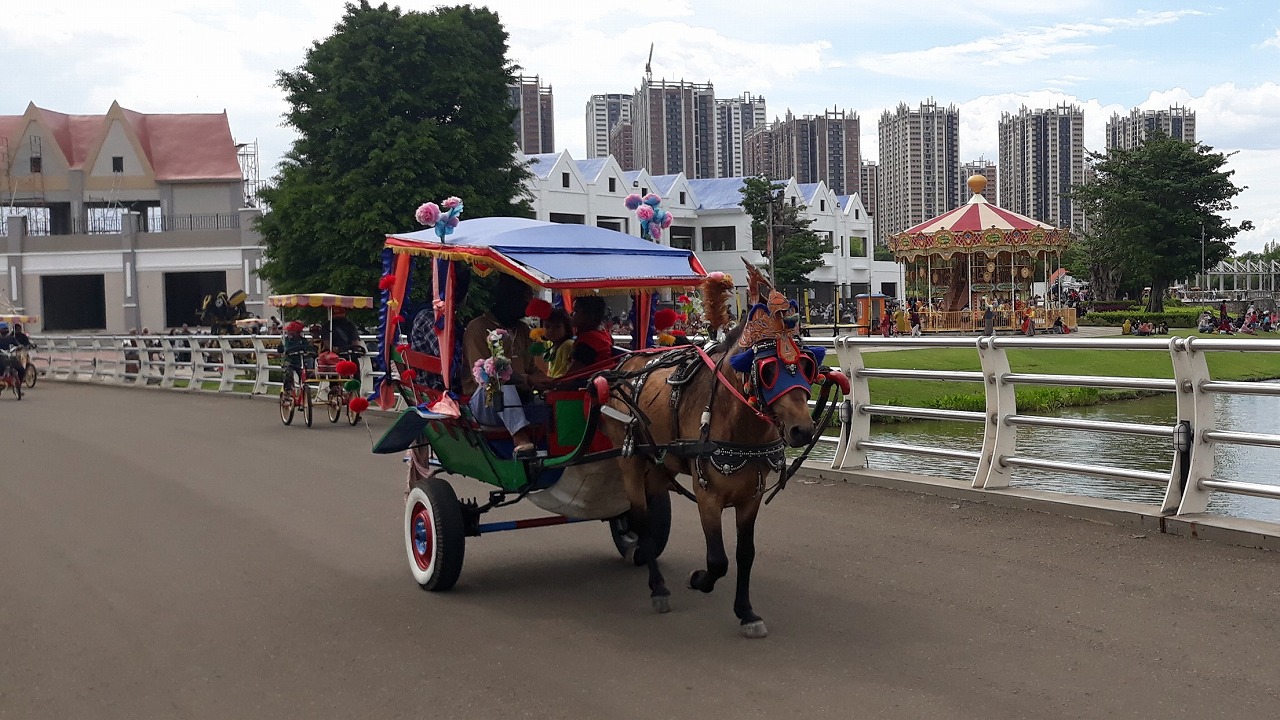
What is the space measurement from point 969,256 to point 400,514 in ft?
124

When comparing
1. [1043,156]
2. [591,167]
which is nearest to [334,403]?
[591,167]

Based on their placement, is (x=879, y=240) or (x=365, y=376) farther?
(x=879, y=240)

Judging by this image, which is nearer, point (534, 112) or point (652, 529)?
point (652, 529)

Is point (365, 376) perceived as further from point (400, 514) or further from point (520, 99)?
point (520, 99)

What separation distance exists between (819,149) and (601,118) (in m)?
29.0

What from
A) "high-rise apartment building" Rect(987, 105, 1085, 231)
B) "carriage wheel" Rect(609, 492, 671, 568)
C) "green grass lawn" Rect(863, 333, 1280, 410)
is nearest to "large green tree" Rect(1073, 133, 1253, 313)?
"green grass lawn" Rect(863, 333, 1280, 410)

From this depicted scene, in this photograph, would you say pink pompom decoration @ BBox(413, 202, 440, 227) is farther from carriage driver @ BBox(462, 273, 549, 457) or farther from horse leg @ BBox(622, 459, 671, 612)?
horse leg @ BBox(622, 459, 671, 612)

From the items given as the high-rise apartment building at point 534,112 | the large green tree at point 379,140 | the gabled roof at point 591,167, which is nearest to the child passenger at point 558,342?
the large green tree at point 379,140

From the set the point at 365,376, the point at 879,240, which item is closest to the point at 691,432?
the point at 365,376

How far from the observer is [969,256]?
1766 inches

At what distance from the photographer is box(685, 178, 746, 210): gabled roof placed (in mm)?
74625

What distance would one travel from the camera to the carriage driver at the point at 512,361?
6.97 meters

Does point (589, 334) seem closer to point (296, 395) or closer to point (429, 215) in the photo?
point (429, 215)

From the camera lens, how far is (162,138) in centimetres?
5822
